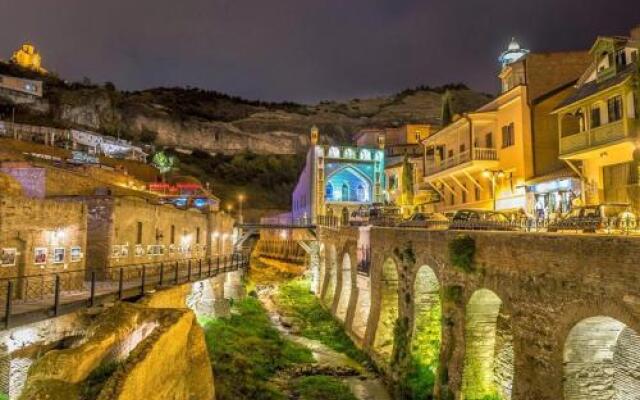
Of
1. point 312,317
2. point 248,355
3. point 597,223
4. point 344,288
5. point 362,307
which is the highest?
point 597,223

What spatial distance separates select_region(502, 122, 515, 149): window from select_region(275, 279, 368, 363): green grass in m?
15.5

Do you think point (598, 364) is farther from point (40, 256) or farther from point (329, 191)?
point (329, 191)

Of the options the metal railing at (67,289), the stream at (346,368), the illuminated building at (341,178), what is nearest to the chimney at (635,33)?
the stream at (346,368)

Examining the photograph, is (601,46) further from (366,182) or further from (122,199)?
(366,182)

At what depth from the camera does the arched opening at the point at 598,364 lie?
A: 10.8m

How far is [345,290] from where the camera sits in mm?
34406

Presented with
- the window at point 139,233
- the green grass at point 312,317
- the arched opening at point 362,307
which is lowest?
the green grass at point 312,317

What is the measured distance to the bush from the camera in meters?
15.4

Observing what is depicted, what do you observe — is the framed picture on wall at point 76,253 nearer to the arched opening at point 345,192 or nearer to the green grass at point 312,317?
the green grass at point 312,317

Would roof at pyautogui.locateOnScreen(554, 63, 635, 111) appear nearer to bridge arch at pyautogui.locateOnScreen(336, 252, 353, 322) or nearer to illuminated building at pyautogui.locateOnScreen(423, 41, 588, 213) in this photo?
illuminated building at pyautogui.locateOnScreen(423, 41, 588, 213)

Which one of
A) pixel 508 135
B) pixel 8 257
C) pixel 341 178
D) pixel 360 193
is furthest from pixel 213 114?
pixel 8 257

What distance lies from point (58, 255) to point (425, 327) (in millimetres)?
14699

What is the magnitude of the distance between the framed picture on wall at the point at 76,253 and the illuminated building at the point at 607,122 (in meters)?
22.9

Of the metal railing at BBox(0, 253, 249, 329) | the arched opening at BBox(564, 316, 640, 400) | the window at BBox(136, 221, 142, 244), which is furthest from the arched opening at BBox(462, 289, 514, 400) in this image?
the window at BBox(136, 221, 142, 244)
